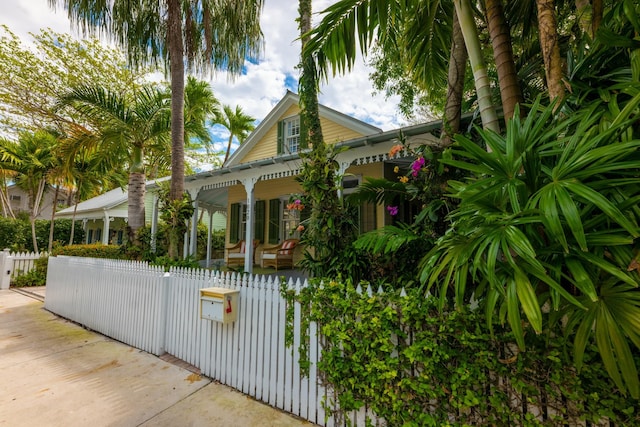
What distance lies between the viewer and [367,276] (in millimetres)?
3496

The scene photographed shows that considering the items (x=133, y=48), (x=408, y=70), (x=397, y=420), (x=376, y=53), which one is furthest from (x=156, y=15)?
(x=397, y=420)

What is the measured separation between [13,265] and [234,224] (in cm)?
712

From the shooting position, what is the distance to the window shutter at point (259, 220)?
10.2m

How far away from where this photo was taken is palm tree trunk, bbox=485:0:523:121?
2592 millimetres

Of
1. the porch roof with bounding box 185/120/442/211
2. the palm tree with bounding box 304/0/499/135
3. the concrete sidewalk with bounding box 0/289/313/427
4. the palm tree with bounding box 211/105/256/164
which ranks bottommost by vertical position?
the concrete sidewalk with bounding box 0/289/313/427

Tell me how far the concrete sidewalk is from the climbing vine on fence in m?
0.94

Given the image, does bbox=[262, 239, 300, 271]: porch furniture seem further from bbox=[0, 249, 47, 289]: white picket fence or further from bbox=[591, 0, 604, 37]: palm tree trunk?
bbox=[0, 249, 47, 289]: white picket fence

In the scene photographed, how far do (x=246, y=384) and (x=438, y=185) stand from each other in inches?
127

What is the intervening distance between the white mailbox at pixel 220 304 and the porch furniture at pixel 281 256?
15.7 ft

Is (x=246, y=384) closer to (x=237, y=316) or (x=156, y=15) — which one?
(x=237, y=316)

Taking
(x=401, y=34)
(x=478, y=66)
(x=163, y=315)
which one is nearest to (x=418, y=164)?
(x=478, y=66)

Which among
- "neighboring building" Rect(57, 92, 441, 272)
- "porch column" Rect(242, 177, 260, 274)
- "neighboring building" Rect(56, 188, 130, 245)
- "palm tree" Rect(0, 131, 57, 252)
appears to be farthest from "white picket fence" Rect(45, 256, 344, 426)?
"palm tree" Rect(0, 131, 57, 252)

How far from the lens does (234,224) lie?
36.5 ft

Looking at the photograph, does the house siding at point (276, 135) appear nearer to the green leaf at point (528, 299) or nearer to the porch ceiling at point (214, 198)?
the porch ceiling at point (214, 198)
